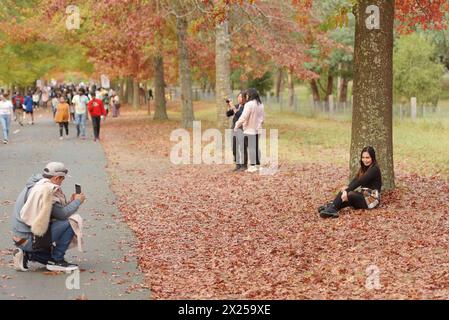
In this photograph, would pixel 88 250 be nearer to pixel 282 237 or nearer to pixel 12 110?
pixel 282 237

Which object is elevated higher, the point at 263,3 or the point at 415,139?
the point at 263,3

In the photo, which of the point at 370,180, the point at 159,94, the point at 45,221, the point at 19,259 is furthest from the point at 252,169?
the point at 159,94

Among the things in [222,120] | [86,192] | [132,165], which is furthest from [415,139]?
[86,192]

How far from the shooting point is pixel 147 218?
1300 centimetres

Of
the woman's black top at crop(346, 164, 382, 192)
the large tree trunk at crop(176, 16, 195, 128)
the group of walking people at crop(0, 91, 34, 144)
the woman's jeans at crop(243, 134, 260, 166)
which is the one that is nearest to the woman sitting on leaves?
the woman's black top at crop(346, 164, 382, 192)

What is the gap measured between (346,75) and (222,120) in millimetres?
19912

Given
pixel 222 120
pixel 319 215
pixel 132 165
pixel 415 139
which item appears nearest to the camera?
pixel 319 215

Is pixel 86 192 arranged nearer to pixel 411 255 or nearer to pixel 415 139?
pixel 411 255

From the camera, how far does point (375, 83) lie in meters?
12.5

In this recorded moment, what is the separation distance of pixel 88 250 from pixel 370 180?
4013 millimetres

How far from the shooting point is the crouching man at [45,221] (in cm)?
894

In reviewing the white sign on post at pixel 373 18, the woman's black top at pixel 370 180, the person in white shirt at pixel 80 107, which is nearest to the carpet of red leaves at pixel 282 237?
the woman's black top at pixel 370 180

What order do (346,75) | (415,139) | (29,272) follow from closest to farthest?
1. (29,272)
2. (415,139)
3. (346,75)

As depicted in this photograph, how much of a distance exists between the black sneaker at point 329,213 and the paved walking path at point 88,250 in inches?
106
